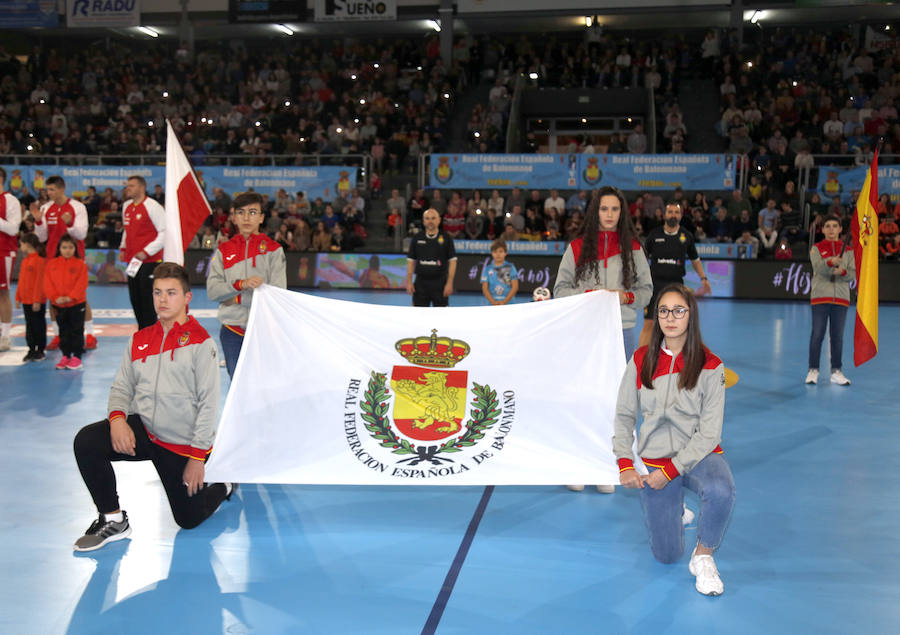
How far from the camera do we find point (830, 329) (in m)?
8.32

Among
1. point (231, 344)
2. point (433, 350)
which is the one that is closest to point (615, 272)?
point (433, 350)

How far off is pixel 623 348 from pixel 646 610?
1.73 meters

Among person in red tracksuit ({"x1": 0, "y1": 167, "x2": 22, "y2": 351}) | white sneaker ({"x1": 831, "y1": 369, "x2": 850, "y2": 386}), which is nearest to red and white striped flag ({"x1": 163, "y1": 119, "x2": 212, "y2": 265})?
person in red tracksuit ({"x1": 0, "y1": 167, "x2": 22, "y2": 351})

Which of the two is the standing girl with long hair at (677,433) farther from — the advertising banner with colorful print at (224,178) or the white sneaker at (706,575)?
the advertising banner with colorful print at (224,178)

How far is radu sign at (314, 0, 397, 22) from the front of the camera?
24.3 m

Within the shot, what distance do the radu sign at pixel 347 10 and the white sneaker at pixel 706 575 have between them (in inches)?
905

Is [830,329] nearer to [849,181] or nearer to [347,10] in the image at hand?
[849,181]

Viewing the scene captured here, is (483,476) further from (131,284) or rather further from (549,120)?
(549,120)

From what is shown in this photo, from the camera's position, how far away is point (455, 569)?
3863 mm

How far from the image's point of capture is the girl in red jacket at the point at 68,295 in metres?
8.70

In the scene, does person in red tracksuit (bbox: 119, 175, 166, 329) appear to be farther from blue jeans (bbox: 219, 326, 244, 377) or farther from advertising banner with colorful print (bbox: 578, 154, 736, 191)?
advertising banner with colorful print (bbox: 578, 154, 736, 191)

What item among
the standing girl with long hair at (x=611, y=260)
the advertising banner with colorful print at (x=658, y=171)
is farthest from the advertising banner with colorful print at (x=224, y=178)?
the standing girl with long hair at (x=611, y=260)

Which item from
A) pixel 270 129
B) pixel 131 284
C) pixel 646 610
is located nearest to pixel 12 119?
pixel 270 129

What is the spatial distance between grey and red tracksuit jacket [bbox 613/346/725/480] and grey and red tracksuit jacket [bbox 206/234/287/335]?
8.24 ft
